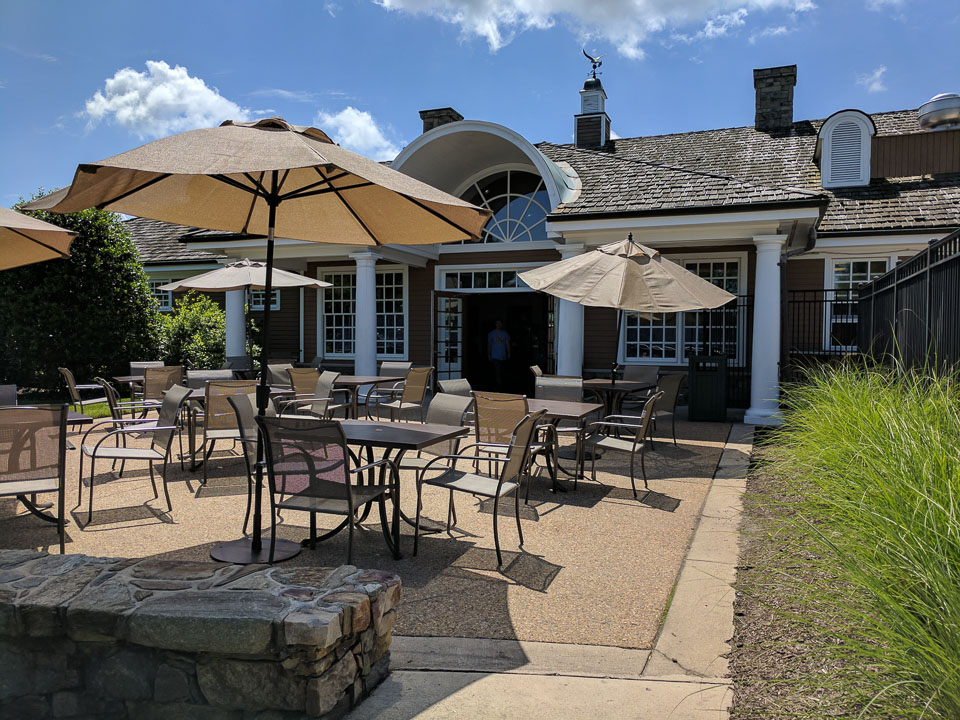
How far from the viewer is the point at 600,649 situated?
10.8 ft

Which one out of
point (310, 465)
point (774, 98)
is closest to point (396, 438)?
point (310, 465)

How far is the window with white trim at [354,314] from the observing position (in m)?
16.0

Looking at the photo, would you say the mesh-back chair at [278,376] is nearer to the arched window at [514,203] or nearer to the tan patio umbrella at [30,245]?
the tan patio umbrella at [30,245]

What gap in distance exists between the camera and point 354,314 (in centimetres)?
1642

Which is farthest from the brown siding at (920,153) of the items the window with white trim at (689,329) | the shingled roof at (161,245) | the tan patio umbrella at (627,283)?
the shingled roof at (161,245)

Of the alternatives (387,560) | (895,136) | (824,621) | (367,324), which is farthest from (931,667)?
(895,136)

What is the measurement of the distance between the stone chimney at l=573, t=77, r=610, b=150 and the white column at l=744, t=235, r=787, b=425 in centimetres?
684

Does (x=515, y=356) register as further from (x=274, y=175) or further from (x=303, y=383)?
(x=274, y=175)

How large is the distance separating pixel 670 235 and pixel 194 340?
34.6ft

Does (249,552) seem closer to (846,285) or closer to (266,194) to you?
(266,194)

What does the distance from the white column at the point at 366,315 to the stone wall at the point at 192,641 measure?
33.8 ft

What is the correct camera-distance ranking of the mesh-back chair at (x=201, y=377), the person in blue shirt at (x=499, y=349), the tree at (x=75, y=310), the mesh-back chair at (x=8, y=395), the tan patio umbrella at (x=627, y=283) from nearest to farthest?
1. the mesh-back chair at (x=8, y=395)
2. the tan patio umbrella at (x=627, y=283)
3. the mesh-back chair at (x=201, y=377)
4. the tree at (x=75, y=310)
5. the person in blue shirt at (x=499, y=349)

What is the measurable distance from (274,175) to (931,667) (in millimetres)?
4019

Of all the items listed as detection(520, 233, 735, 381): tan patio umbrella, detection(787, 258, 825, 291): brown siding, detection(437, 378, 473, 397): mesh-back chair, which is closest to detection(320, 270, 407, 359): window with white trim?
detection(787, 258, 825, 291): brown siding
